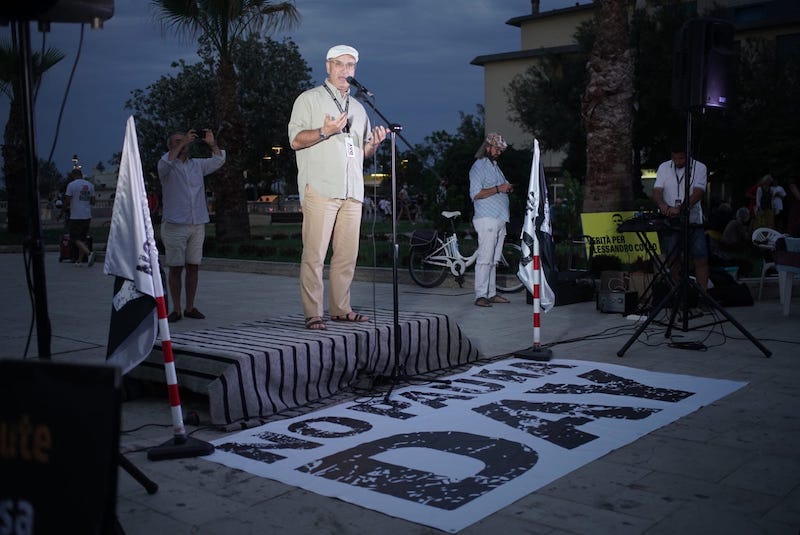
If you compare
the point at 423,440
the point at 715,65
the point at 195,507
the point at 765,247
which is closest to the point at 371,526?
the point at 195,507

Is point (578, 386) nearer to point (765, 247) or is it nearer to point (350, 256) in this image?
point (350, 256)

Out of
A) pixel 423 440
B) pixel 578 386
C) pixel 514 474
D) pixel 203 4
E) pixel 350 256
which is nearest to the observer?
pixel 514 474

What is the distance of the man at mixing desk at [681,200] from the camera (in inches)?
319

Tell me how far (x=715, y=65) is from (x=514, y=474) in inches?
192

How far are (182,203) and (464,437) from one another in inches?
190

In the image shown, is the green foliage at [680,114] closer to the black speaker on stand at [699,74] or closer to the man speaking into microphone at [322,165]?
the black speaker on stand at [699,74]

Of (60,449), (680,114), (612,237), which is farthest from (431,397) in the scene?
(680,114)

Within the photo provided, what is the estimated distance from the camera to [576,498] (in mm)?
3320

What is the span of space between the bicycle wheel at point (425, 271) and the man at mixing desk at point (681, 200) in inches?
148

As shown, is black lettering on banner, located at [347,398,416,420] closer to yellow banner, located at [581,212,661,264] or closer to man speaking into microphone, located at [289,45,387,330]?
man speaking into microphone, located at [289,45,387,330]

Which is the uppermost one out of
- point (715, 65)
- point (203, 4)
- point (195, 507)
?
point (203, 4)

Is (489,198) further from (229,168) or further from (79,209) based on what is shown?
(229,168)

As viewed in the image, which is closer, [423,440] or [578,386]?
[423,440]

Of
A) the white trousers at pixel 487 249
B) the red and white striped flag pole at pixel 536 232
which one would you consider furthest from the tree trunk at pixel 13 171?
the red and white striped flag pole at pixel 536 232
